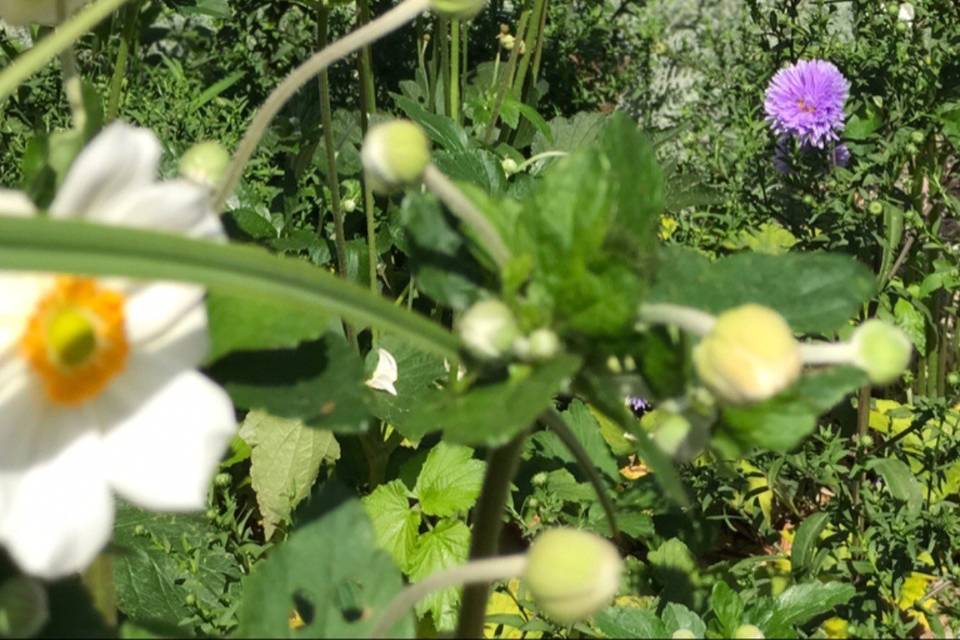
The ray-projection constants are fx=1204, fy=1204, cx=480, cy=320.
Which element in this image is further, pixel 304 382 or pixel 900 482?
pixel 900 482

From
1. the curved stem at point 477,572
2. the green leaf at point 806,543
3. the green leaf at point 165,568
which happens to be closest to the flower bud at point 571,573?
the curved stem at point 477,572

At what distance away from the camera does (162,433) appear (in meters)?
0.41

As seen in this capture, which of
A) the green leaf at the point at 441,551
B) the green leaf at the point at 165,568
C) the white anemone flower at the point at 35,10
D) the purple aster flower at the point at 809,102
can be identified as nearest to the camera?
the white anemone flower at the point at 35,10

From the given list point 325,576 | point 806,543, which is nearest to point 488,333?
point 325,576

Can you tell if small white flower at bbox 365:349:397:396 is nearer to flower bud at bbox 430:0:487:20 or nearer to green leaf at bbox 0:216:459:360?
flower bud at bbox 430:0:487:20

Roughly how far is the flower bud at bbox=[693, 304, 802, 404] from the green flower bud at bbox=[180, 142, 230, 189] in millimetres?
229

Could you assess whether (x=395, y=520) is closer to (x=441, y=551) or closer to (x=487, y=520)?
(x=441, y=551)

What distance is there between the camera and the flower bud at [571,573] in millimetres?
392

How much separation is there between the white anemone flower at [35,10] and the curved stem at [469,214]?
213 mm

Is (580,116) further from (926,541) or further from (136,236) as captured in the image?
(136,236)

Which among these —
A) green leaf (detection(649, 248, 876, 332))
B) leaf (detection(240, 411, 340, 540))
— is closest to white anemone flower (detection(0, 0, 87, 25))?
green leaf (detection(649, 248, 876, 332))

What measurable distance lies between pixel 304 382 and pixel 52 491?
10 cm

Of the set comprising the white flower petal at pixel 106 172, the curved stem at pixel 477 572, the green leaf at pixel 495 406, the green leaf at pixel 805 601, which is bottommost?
the green leaf at pixel 805 601

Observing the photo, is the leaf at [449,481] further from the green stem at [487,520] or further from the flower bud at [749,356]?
the flower bud at [749,356]
